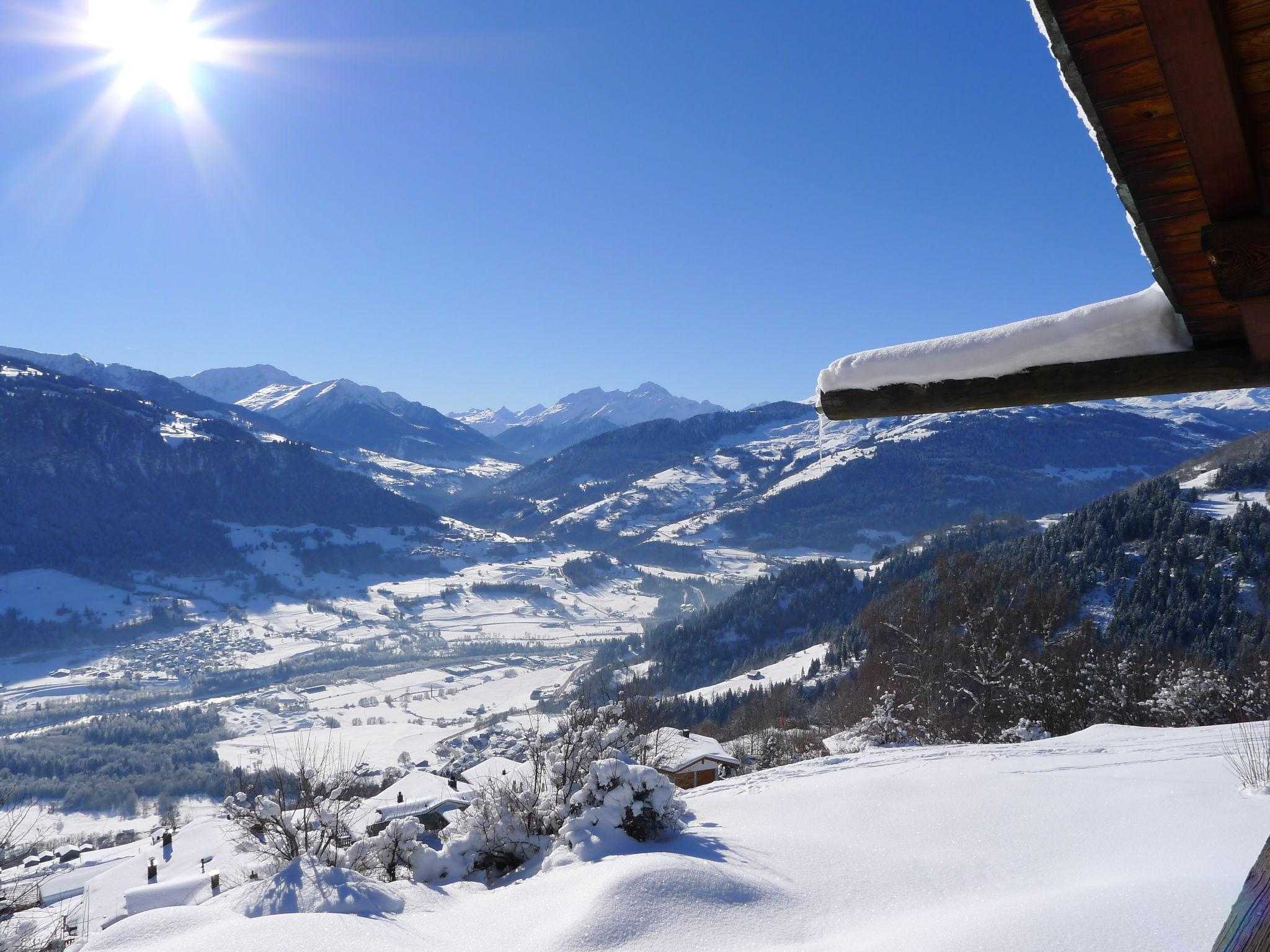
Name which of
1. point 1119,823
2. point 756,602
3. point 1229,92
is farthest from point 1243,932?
point 756,602

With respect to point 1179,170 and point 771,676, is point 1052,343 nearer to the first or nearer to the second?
point 1179,170

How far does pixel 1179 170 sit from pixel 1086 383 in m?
1.26

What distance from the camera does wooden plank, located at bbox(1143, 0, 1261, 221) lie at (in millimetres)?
1766

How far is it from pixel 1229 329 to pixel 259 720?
596ft

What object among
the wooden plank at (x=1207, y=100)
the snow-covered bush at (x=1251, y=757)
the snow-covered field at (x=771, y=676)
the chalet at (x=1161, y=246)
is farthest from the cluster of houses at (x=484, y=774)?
the snow-covered field at (x=771, y=676)

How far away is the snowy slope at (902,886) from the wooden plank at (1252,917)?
4.87 meters

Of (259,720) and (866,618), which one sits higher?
(866,618)

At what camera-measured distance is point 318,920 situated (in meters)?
8.95

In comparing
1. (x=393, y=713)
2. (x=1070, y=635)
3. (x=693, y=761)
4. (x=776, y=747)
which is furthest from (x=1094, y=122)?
(x=393, y=713)

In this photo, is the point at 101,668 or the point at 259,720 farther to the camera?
the point at 101,668

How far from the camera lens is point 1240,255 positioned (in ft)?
8.13

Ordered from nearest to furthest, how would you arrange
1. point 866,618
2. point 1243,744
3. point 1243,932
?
1. point 1243,932
2. point 1243,744
3. point 866,618

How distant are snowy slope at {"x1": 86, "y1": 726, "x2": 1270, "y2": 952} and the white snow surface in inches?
196

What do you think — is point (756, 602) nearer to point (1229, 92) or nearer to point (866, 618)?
point (866, 618)
